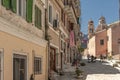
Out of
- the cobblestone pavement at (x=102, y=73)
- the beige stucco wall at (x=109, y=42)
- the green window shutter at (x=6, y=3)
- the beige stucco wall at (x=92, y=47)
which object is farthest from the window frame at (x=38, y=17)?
the beige stucco wall at (x=92, y=47)

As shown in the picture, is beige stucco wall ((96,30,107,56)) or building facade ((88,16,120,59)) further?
beige stucco wall ((96,30,107,56))

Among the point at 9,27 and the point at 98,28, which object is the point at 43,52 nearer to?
the point at 9,27

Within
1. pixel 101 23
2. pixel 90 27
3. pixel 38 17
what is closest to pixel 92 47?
pixel 101 23

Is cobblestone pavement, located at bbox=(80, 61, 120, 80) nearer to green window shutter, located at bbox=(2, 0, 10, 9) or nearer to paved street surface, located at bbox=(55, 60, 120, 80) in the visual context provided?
paved street surface, located at bbox=(55, 60, 120, 80)

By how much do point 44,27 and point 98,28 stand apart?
85404mm

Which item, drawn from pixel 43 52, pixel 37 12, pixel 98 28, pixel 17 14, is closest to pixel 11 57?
pixel 17 14

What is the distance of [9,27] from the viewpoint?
12.9 m

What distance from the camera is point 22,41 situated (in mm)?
15102

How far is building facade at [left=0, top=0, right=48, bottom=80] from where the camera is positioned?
12.5 metres

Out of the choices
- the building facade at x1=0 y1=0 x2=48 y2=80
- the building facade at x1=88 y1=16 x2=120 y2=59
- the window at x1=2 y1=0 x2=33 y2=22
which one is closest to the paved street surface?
the building facade at x1=0 y1=0 x2=48 y2=80

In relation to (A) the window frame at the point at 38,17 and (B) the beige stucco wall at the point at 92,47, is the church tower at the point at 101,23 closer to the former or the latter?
(B) the beige stucco wall at the point at 92,47

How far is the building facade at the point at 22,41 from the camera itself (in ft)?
41.1

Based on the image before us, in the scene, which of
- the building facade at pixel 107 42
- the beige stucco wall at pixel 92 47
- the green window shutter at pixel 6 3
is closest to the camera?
the green window shutter at pixel 6 3

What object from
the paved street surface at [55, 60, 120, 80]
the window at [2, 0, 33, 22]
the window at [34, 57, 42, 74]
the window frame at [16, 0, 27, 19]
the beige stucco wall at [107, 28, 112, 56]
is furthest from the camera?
the beige stucco wall at [107, 28, 112, 56]
